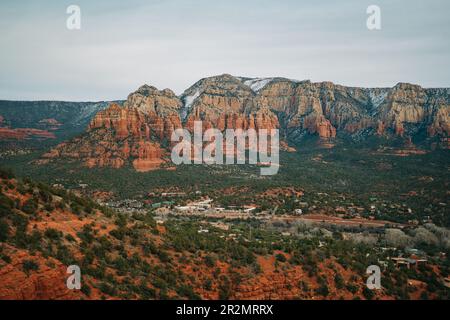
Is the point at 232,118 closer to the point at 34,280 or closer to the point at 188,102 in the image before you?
the point at 188,102

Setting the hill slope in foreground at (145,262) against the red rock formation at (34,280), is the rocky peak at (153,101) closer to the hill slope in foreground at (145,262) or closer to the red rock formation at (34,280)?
the hill slope in foreground at (145,262)

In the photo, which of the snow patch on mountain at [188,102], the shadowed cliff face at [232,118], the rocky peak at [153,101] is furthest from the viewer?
the snow patch on mountain at [188,102]

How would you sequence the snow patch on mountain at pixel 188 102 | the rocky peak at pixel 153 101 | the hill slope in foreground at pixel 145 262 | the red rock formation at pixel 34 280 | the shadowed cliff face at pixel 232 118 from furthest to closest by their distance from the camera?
1. the snow patch on mountain at pixel 188 102
2. the rocky peak at pixel 153 101
3. the shadowed cliff face at pixel 232 118
4. the hill slope in foreground at pixel 145 262
5. the red rock formation at pixel 34 280

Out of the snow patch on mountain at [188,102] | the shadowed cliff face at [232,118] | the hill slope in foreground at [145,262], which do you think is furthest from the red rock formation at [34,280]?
the snow patch on mountain at [188,102]

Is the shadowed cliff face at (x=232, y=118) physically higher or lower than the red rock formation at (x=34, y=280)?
higher

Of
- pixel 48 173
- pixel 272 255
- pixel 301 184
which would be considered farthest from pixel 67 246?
pixel 301 184

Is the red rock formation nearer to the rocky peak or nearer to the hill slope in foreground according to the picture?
the hill slope in foreground

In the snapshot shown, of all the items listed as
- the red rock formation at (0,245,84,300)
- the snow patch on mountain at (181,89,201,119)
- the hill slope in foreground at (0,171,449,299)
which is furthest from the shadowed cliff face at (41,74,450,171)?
the red rock formation at (0,245,84,300)

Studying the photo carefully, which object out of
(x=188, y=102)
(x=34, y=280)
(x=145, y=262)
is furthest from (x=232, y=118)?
(x=34, y=280)
